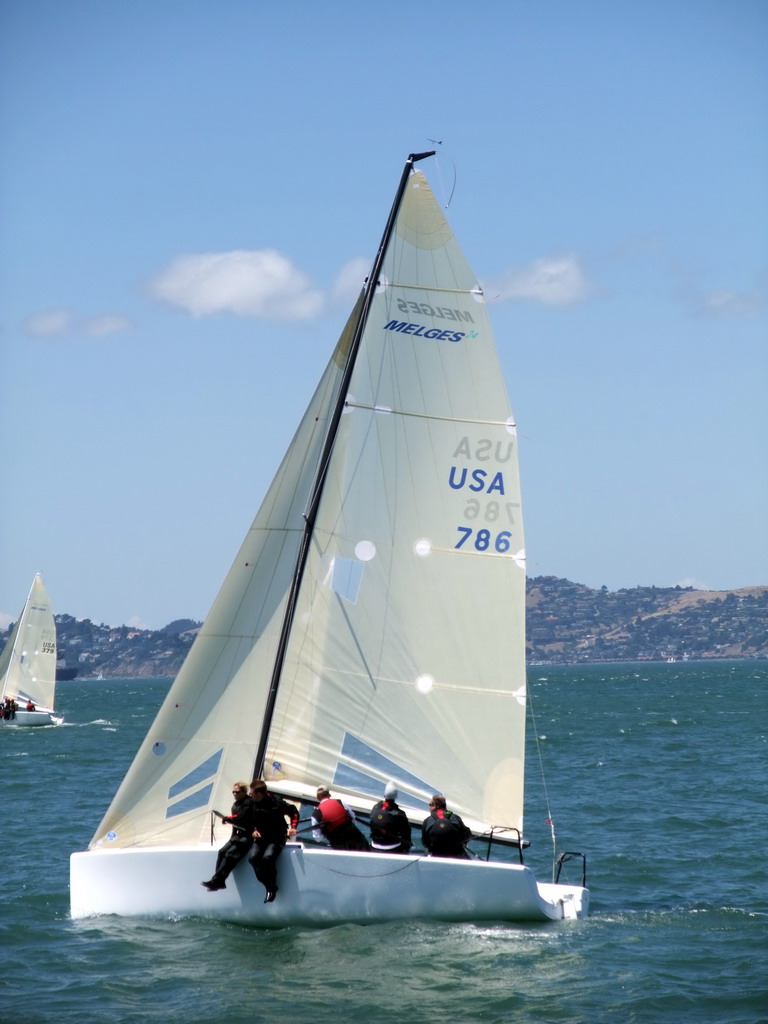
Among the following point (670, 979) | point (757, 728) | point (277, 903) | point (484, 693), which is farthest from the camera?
point (757, 728)

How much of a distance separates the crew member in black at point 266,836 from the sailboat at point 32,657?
4264 centimetres

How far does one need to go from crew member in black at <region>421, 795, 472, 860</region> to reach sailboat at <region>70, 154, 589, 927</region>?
0.53 meters

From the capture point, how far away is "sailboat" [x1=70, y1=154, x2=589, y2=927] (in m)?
14.8

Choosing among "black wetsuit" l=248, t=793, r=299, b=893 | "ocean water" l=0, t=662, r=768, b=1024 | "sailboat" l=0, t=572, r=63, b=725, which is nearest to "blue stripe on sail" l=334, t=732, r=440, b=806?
"black wetsuit" l=248, t=793, r=299, b=893

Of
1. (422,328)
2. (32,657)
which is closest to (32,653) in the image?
(32,657)

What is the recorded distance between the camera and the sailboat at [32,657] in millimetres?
54812

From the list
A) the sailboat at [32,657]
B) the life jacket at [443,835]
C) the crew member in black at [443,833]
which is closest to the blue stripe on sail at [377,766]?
the crew member in black at [443,833]

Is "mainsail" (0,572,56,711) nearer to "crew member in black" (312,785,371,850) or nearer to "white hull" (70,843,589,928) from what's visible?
"white hull" (70,843,589,928)

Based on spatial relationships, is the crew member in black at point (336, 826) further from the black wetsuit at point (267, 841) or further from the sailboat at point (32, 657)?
the sailboat at point (32, 657)

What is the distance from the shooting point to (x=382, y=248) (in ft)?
49.7

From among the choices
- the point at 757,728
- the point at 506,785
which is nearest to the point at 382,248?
the point at 506,785

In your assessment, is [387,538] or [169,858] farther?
[387,538]

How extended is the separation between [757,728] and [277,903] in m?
36.6

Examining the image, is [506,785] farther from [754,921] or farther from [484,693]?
[754,921]
